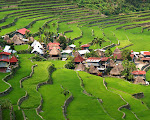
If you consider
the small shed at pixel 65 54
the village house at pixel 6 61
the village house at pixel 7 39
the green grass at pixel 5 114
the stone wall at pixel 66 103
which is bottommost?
the small shed at pixel 65 54

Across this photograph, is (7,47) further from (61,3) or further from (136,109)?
(61,3)

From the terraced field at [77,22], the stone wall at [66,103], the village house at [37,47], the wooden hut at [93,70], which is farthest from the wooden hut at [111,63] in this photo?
the stone wall at [66,103]

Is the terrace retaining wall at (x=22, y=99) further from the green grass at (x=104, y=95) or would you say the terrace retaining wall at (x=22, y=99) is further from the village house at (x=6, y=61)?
the village house at (x=6, y=61)

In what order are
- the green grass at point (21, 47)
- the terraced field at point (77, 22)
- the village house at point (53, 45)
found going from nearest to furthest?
the green grass at point (21, 47) < the village house at point (53, 45) < the terraced field at point (77, 22)

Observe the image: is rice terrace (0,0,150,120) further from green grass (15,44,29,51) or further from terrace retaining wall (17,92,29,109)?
green grass (15,44,29,51)

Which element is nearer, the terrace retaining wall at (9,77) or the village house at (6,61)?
the terrace retaining wall at (9,77)

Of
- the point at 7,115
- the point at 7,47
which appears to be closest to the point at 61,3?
the point at 7,47

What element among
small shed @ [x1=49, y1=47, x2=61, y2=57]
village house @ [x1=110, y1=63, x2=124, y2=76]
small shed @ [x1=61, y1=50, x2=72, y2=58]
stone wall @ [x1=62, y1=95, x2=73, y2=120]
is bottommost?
village house @ [x1=110, y1=63, x2=124, y2=76]

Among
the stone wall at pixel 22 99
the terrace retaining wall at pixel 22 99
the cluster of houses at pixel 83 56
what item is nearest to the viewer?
the terrace retaining wall at pixel 22 99

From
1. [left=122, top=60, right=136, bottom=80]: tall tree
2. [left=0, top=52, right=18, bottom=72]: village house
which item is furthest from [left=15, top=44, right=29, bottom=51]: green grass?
[left=122, top=60, right=136, bottom=80]: tall tree
